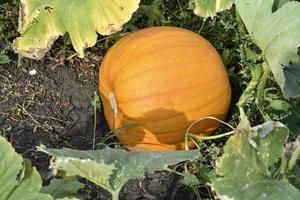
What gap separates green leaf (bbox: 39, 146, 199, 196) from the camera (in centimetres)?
158

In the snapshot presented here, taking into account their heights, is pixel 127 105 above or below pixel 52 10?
below

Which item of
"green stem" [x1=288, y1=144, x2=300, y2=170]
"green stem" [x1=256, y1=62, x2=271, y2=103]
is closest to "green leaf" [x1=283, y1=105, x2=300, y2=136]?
"green stem" [x1=256, y1=62, x2=271, y2=103]

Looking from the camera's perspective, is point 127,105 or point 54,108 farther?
point 54,108

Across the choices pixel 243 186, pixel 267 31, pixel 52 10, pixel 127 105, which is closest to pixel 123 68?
pixel 127 105

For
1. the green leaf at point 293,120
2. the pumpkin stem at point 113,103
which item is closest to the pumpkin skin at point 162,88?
the pumpkin stem at point 113,103

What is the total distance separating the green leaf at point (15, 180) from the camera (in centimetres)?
173

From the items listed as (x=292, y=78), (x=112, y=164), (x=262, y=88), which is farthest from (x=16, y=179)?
(x=262, y=88)

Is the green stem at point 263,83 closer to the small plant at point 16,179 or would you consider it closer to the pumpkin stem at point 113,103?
the pumpkin stem at point 113,103

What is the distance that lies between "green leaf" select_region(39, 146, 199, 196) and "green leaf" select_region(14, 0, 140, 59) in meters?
0.74

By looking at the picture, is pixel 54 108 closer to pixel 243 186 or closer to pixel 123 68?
pixel 123 68

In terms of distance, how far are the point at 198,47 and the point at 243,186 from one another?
0.98 meters

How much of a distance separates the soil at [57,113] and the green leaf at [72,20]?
0.30 metres

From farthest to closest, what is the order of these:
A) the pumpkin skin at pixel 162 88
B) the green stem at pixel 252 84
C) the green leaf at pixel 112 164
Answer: the green stem at pixel 252 84
the pumpkin skin at pixel 162 88
the green leaf at pixel 112 164

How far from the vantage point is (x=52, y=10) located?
8.16ft
